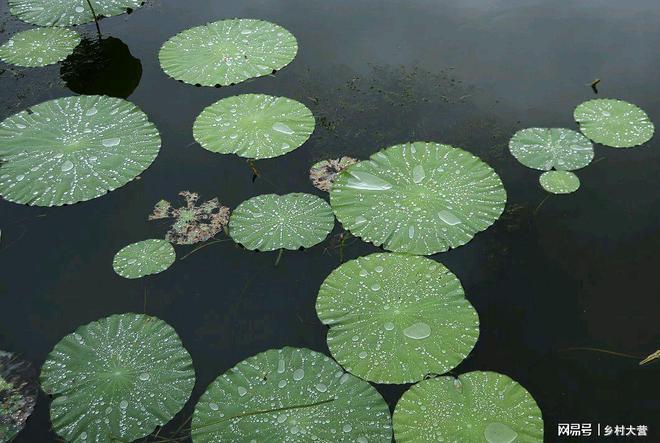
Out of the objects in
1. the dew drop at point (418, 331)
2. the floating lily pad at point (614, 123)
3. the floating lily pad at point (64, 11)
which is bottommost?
the dew drop at point (418, 331)

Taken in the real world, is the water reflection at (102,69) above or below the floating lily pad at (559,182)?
below

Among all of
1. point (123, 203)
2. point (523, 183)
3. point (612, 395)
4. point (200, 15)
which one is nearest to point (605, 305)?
point (612, 395)

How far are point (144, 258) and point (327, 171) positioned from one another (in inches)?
36.0

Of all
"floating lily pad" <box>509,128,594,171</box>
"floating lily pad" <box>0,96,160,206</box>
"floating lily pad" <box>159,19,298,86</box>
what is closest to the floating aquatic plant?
"floating lily pad" <box>0,96,160,206</box>

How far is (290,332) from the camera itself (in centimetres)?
234

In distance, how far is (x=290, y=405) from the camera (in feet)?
6.82

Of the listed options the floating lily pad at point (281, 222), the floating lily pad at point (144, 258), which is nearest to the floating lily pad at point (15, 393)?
the floating lily pad at point (144, 258)

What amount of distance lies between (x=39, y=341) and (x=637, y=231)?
246 cm

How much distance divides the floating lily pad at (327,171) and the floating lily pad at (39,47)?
179 cm

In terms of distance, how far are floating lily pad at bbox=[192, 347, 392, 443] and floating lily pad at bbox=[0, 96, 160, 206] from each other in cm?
121

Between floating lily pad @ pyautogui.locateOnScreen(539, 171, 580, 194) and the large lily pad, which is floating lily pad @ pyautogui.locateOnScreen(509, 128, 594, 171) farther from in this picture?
the large lily pad

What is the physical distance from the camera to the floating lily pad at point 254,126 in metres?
2.98

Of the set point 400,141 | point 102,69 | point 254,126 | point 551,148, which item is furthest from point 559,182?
point 102,69

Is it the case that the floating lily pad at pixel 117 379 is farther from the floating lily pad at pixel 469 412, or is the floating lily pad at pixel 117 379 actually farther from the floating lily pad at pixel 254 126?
the floating lily pad at pixel 254 126
